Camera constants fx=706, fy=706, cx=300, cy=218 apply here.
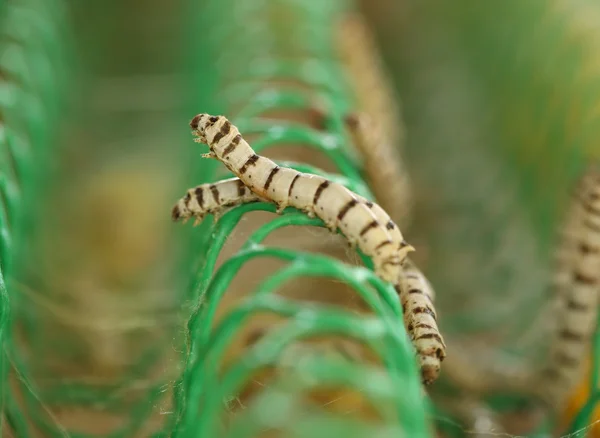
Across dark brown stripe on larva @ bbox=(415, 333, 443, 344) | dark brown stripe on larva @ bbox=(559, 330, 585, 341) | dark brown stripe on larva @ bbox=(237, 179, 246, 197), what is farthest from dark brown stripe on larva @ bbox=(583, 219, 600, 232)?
dark brown stripe on larva @ bbox=(237, 179, 246, 197)

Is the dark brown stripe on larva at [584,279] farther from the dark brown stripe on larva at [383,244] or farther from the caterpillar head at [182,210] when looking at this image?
the caterpillar head at [182,210]

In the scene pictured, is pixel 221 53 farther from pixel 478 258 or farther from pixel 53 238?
pixel 478 258

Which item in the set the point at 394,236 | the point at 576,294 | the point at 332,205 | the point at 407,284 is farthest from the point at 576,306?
the point at 332,205

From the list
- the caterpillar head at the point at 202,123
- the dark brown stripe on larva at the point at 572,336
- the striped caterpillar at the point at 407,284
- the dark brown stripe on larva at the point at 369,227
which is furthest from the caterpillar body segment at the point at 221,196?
the dark brown stripe on larva at the point at 572,336

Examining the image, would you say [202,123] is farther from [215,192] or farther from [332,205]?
[332,205]

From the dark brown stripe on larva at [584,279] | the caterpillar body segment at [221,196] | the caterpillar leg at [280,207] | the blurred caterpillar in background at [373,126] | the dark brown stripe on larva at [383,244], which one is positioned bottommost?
the dark brown stripe on larva at [383,244]

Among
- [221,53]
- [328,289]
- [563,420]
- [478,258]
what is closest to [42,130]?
[221,53]
